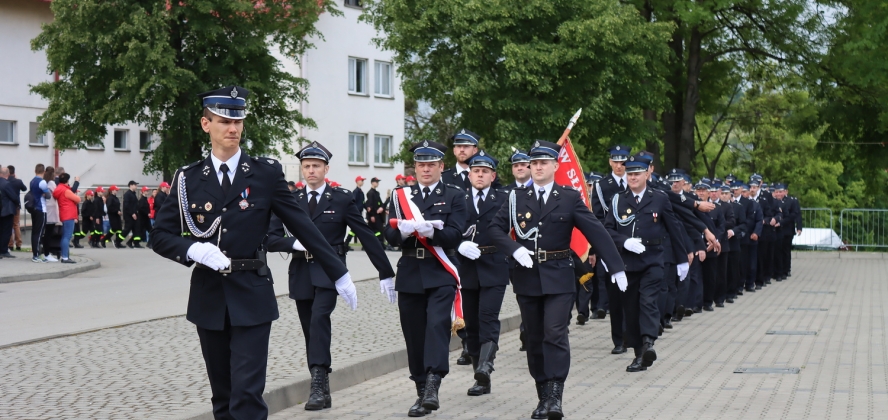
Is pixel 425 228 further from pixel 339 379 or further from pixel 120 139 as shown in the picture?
pixel 120 139

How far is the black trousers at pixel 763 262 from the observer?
2639cm

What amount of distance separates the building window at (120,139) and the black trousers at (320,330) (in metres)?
46.6

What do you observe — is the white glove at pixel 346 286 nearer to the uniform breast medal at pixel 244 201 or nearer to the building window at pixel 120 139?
the uniform breast medal at pixel 244 201

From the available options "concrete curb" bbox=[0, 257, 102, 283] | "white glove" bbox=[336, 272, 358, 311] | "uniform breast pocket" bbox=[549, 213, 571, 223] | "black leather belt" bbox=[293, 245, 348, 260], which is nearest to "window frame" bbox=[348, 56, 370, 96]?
"concrete curb" bbox=[0, 257, 102, 283]

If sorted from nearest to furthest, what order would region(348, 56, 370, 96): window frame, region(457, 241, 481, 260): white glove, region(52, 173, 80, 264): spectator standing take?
region(457, 241, 481, 260): white glove, region(52, 173, 80, 264): spectator standing, region(348, 56, 370, 96): window frame

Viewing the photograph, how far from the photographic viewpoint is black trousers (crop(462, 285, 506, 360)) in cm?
1110

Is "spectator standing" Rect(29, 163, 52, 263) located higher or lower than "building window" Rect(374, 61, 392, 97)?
lower

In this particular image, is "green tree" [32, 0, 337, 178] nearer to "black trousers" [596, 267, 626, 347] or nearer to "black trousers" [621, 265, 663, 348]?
"black trousers" [596, 267, 626, 347]

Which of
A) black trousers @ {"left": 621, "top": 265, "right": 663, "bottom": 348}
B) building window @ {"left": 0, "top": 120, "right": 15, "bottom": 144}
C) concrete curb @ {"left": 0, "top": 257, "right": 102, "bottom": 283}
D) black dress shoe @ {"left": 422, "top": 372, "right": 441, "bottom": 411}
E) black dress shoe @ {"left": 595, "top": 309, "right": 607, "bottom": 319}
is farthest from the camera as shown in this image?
building window @ {"left": 0, "top": 120, "right": 15, "bottom": 144}

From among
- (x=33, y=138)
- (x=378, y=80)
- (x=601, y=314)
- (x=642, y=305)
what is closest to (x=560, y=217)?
(x=642, y=305)

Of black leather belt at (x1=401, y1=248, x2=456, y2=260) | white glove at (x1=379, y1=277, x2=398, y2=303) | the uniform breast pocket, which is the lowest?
white glove at (x1=379, y1=277, x2=398, y2=303)

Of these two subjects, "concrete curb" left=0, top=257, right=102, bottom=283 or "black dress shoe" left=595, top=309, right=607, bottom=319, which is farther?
"concrete curb" left=0, top=257, right=102, bottom=283

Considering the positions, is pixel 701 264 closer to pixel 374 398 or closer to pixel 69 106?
pixel 374 398

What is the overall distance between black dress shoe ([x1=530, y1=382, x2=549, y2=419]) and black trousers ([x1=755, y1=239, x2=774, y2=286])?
17820mm
